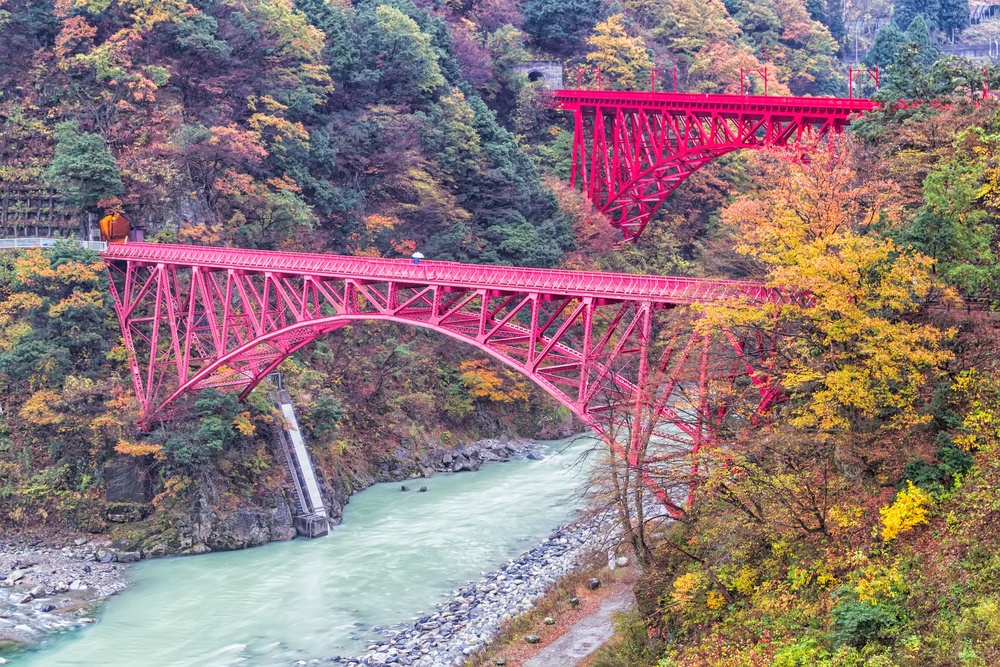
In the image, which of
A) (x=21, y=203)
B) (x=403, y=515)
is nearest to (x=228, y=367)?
(x=403, y=515)

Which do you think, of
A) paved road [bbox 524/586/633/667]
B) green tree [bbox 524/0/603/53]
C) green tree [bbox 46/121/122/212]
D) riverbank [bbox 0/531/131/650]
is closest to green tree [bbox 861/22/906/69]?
green tree [bbox 524/0/603/53]

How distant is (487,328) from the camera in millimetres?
26469

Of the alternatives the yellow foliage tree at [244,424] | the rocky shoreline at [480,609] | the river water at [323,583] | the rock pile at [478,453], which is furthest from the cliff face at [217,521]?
the rocky shoreline at [480,609]

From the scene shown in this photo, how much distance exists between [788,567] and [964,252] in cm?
660

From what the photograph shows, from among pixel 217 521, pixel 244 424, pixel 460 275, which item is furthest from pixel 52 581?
pixel 460 275

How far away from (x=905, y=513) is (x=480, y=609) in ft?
39.6

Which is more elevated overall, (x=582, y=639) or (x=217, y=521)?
(x=217, y=521)

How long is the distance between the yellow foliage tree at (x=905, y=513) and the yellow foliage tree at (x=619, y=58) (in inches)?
1701

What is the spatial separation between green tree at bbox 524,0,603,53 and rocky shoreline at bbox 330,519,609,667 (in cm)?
3783

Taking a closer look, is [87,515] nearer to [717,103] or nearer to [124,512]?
[124,512]

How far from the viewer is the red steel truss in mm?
36312

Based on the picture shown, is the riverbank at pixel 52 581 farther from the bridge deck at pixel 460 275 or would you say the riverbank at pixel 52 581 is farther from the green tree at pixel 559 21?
the green tree at pixel 559 21

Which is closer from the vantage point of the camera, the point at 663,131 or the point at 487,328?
the point at 487,328

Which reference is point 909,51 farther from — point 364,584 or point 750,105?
point 364,584
